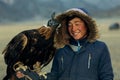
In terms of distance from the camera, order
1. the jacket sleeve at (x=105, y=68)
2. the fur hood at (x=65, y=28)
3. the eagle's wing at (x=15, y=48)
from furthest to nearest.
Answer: the eagle's wing at (x=15, y=48) → the fur hood at (x=65, y=28) → the jacket sleeve at (x=105, y=68)

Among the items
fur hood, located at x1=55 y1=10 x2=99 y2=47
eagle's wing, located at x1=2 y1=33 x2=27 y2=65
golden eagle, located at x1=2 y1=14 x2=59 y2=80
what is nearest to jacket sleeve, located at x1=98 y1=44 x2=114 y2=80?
fur hood, located at x1=55 y1=10 x2=99 y2=47

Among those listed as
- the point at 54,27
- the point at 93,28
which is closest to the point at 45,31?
the point at 54,27

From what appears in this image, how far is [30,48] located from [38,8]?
98179mm

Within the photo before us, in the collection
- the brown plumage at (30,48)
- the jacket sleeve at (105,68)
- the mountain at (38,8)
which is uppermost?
the mountain at (38,8)

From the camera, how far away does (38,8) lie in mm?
102938

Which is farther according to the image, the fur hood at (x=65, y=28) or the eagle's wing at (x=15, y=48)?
the eagle's wing at (x=15, y=48)

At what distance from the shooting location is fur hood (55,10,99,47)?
15.9 ft

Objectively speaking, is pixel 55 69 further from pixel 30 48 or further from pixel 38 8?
pixel 38 8

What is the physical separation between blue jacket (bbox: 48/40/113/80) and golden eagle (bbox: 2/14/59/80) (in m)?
0.35

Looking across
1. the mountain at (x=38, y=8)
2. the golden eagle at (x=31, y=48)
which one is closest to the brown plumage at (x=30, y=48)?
the golden eagle at (x=31, y=48)

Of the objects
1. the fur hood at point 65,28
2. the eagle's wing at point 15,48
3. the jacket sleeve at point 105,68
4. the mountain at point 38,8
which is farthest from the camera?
the mountain at point 38,8

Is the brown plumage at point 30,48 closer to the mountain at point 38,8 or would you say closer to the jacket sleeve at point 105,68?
the jacket sleeve at point 105,68

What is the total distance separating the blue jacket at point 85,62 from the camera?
4.71 meters

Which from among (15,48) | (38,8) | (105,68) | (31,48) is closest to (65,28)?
(31,48)
